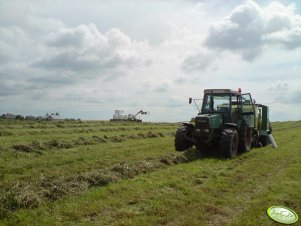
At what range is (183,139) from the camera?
15391 millimetres

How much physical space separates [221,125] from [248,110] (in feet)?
8.56

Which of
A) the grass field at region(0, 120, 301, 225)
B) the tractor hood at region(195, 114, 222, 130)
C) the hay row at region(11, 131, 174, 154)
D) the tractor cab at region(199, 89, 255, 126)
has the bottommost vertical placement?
the grass field at region(0, 120, 301, 225)

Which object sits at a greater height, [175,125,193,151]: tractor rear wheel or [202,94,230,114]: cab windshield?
[202,94,230,114]: cab windshield

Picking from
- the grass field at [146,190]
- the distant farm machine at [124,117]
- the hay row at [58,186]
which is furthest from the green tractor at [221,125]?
the distant farm machine at [124,117]

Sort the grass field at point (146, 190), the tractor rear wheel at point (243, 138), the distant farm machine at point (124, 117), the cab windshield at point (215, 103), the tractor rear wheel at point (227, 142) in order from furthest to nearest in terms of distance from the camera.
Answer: the distant farm machine at point (124, 117) → the tractor rear wheel at point (243, 138) → the cab windshield at point (215, 103) → the tractor rear wheel at point (227, 142) → the grass field at point (146, 190)

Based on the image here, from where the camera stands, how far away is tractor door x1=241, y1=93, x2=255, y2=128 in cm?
1683

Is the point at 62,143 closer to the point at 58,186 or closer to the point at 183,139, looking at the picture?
the point at 183,139

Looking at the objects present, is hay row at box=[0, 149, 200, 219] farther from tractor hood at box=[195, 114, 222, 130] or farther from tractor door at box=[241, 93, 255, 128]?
tractor door at box=[241, 93, 255, 128]

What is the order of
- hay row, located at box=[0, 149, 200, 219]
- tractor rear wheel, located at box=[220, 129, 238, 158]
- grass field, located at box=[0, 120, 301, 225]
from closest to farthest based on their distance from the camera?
1. grass field, located at box=[0, 120, 301, 225]
2. hay row, located at box=[0, 149, 200, 219]
3. tractor rear wheel, located at box=[220, 129, 238, 158]

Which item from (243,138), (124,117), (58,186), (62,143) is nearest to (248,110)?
(243,138)

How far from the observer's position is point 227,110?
52.0ft

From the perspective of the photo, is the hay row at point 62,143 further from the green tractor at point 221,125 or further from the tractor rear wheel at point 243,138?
the tractor rear wheel at point 243,138

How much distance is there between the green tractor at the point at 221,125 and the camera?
14779 millimetres

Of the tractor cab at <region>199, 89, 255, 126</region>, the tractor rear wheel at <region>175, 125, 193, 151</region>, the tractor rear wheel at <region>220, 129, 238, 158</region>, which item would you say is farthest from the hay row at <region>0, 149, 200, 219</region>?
the tractor cab at <region>199, 89, 255, 126</region>
